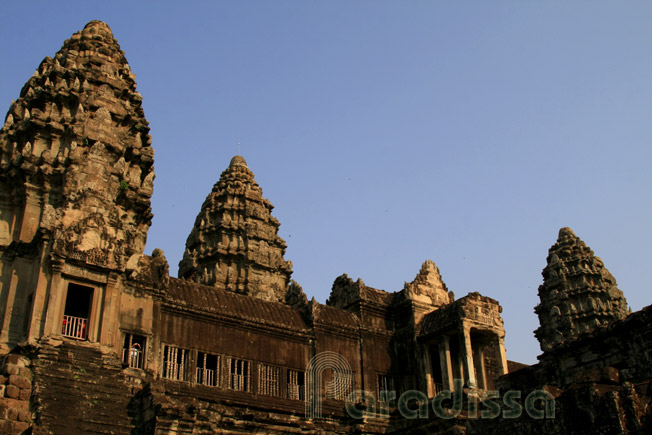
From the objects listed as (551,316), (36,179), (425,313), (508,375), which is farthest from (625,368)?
(551,316)

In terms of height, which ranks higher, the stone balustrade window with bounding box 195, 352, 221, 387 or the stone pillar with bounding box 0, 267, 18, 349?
the stone pillar with bounding box 0, 267, 18, 349

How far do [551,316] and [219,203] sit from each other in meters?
26.5

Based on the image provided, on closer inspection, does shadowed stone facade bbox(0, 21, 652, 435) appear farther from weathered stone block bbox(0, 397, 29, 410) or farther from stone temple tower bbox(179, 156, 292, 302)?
stone temple tower bbox(179, 156, 292, 302)

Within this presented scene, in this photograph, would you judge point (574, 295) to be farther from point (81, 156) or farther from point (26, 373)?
point (26, 373)

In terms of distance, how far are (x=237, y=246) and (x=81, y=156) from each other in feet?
73.9

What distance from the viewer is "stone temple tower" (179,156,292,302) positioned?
46.2 metres

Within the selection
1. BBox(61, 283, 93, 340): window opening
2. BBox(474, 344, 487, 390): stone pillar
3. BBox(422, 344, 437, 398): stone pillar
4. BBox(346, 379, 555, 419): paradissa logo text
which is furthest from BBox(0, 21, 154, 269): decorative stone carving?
BBox(474, 344, 487, 390): stone pillar

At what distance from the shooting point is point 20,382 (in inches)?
719

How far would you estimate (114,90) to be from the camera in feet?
92.9

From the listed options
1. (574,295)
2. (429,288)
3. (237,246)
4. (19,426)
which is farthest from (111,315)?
(574,295)

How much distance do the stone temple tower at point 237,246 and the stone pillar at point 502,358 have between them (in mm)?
19101

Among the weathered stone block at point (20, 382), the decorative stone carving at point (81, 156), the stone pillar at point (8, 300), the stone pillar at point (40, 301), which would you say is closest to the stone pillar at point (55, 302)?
the stone pillar at point (40, 301)

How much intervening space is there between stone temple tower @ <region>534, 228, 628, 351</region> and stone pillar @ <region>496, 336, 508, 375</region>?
20.6 metres

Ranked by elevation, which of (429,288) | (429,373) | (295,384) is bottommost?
(295,384)
